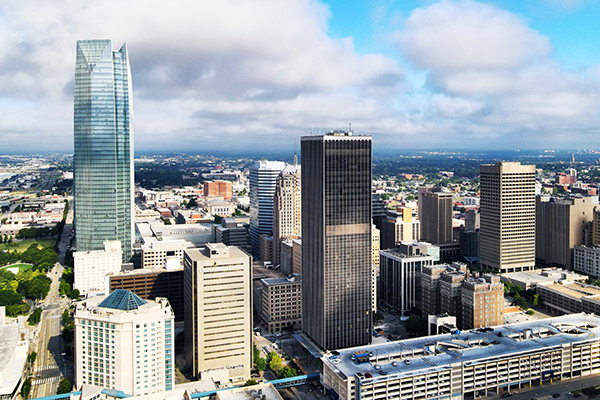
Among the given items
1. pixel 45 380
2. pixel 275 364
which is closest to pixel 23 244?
pixel 45 380

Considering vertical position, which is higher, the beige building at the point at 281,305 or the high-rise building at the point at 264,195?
the high-rise building at the point at 264,195

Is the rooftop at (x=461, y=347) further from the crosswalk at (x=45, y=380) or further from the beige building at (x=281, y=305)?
the crosswalk at (x=45, y=380)

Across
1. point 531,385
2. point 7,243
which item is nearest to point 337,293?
point 531,385

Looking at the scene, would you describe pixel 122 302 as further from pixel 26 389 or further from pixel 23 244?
pixel 23 244

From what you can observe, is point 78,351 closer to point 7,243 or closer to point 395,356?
point 395,356

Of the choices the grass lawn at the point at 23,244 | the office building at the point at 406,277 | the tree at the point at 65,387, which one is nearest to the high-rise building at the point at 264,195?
the office building at the point at 406,277

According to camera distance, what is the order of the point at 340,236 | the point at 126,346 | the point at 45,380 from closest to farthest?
the point at 126,346 < the point at 45,380 < the point at 340,236
